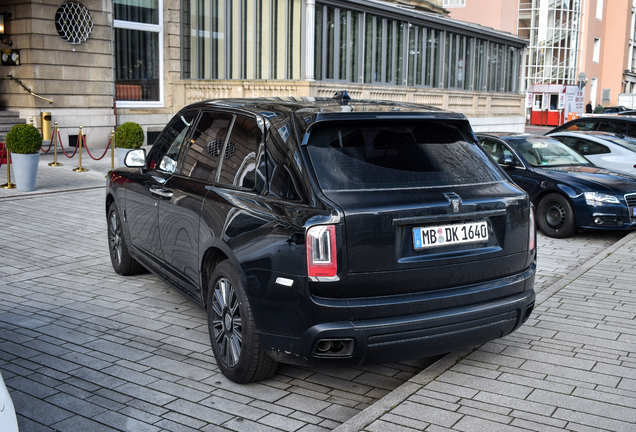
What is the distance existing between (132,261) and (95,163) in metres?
10.6

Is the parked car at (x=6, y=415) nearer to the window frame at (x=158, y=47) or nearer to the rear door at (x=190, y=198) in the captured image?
the rear door at (x=190, y=198)

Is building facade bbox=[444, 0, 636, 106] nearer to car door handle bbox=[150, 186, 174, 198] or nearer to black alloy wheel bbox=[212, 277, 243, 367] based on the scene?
car door handle bbox=[150, 186, 174, 198]

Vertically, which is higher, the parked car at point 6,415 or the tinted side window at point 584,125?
the tinted side window at point 584,125

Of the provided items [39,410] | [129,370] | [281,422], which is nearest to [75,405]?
[39,410]

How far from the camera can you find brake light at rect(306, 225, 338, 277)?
12.0ft

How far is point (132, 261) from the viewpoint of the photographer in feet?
22.1

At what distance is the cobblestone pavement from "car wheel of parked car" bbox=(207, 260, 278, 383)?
12 cm

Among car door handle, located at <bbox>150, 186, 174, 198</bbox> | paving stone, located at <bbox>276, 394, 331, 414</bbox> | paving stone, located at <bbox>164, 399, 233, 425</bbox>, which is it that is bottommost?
paving stone, located at <bbox>276, 394, 331, 414</bbox>

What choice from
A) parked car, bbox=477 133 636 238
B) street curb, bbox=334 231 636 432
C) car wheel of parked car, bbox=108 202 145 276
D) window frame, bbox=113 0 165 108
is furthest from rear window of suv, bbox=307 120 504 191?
window frame, bbox=113 0 165 108

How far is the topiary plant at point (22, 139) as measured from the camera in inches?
478

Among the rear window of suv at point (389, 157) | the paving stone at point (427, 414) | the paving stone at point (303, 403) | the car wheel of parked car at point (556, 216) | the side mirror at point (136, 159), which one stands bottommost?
the paving stone at point (303, 403)

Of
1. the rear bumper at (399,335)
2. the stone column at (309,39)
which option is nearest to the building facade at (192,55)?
the stone column at (309,39)

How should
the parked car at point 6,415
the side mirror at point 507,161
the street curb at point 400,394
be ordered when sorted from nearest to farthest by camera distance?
the parked car at point 6,415 < the street curb at point 400,394 < the side mirror at point 507,161

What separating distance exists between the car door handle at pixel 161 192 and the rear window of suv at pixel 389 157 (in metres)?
1.70
